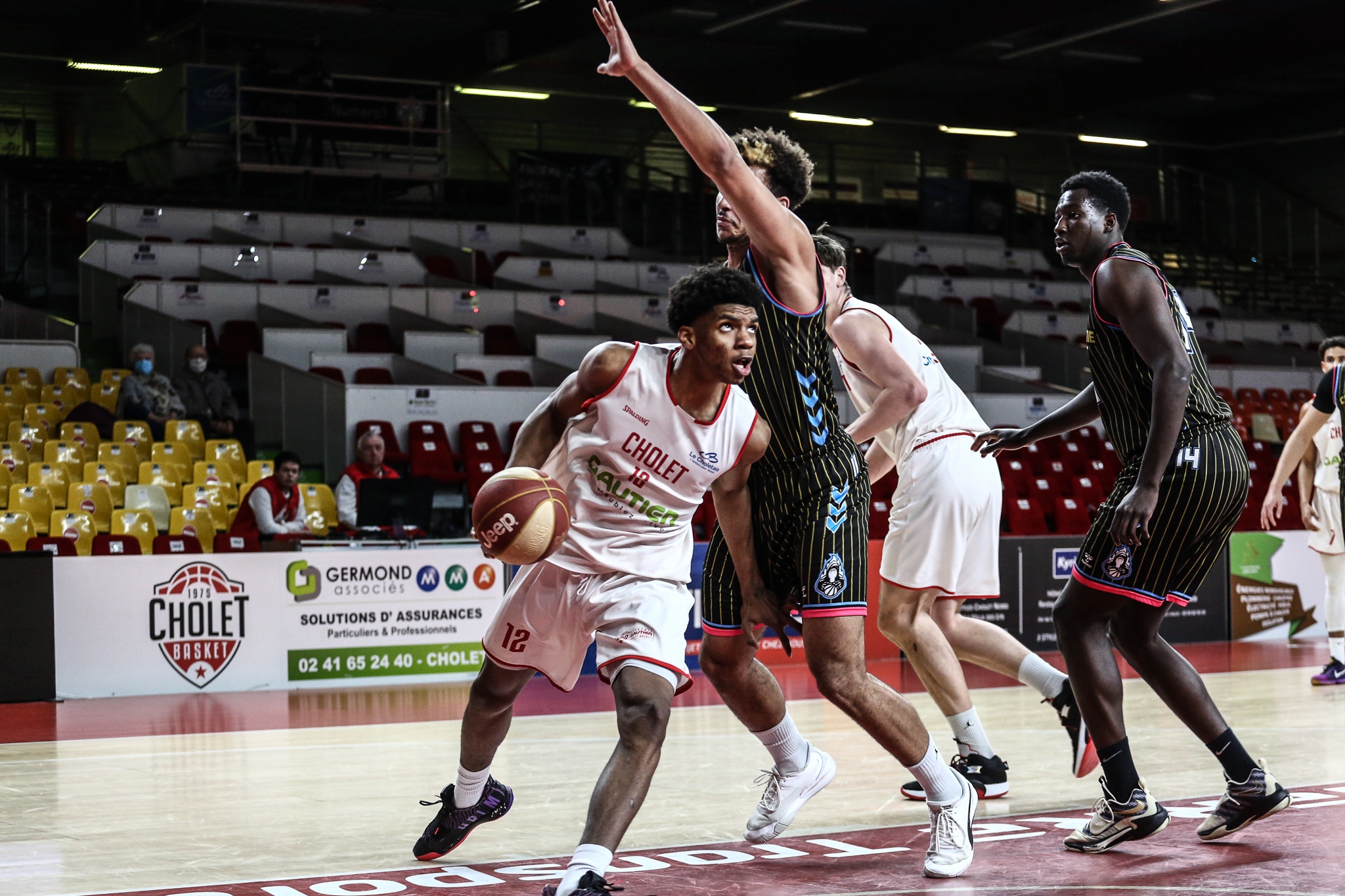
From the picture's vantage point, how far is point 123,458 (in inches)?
504

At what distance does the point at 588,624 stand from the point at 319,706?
5.62 metres

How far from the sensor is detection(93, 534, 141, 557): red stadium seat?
33.3 feet

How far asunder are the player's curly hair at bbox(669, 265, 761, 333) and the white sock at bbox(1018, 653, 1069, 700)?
2458 millimetres

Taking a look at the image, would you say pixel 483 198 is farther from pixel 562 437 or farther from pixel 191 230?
pixel 562 437

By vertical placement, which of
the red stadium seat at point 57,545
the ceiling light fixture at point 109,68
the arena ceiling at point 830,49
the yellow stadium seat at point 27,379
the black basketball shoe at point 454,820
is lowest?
the black basketball shoe at point 454,820

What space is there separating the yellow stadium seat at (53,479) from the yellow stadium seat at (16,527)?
1.73 ft

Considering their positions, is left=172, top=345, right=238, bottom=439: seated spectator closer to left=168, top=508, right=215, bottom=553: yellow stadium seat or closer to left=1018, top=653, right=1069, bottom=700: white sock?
left=168, top=508, right=215, bottom=553: yellow stadium seat

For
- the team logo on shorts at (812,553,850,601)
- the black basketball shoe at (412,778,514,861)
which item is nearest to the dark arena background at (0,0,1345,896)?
the black basketball shoe at (412,778,514,861)

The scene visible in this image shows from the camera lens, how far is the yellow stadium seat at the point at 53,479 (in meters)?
12.0

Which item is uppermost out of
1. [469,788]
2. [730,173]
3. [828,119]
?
[828,119]

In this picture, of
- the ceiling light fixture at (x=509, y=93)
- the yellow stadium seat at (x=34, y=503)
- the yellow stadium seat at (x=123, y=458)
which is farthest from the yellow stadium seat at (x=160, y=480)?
the ceiling light fixture at (x=509, y=93)

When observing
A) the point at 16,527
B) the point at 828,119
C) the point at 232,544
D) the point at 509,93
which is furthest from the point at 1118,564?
the point at 828,119

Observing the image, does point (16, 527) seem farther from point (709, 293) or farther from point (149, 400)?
point (709, 293)

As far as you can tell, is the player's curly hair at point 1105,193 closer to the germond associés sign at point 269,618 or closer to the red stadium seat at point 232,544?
the germond associés sign at point 269,618
